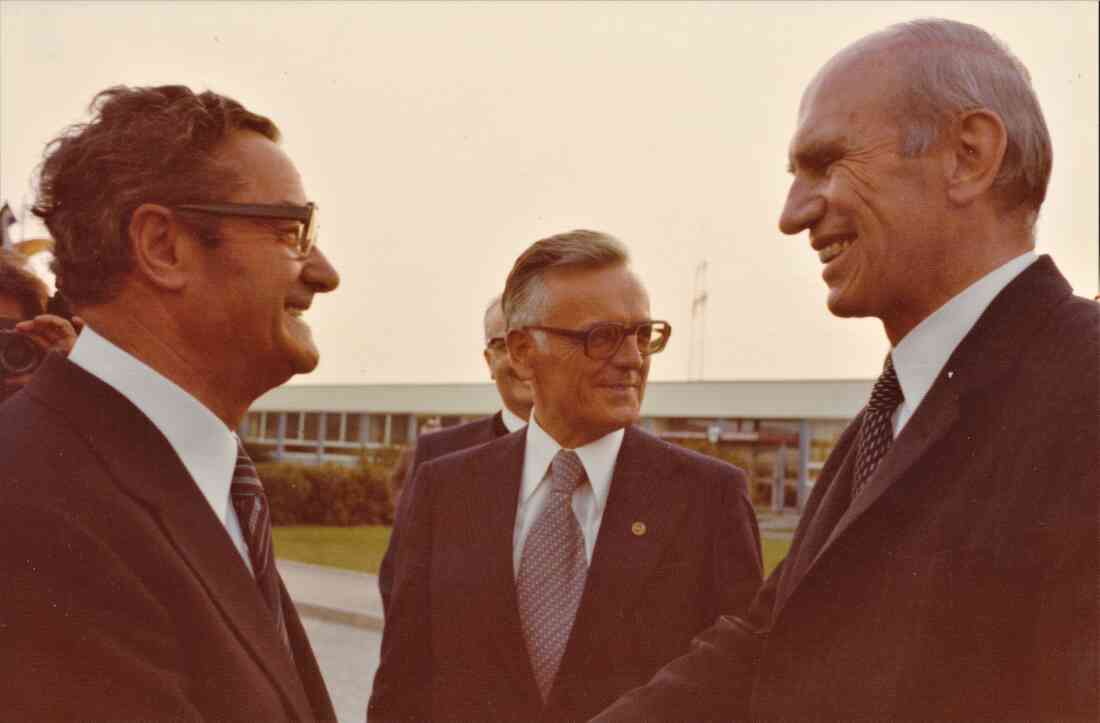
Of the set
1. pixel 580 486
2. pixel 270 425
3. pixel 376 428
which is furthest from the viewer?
pixel 270 425

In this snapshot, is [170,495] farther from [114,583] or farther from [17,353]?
[17,353]

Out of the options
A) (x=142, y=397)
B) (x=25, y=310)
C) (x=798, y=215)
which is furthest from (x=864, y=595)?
(x=25, y=310)

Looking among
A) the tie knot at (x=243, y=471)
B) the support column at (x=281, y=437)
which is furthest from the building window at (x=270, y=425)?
the tie knot at (x=243, y=471)

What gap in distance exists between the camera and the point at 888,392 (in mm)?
2324

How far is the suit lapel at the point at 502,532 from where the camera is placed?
3129mm

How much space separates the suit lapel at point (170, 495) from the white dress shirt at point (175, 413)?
5 cm

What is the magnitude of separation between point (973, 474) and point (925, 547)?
14cm

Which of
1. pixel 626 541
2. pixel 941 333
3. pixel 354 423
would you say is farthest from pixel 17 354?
pixel 354 423

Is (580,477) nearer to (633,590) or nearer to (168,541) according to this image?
(633,590)

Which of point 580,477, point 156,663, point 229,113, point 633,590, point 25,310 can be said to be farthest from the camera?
point 25,310

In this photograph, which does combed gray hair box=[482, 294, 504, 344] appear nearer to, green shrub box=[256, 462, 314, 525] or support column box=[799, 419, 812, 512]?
green shrub box=[256, 462, 314, 525]

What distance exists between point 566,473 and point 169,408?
4.77 ft

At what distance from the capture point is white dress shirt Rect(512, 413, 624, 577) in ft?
10.9

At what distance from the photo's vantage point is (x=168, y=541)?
196 cm
